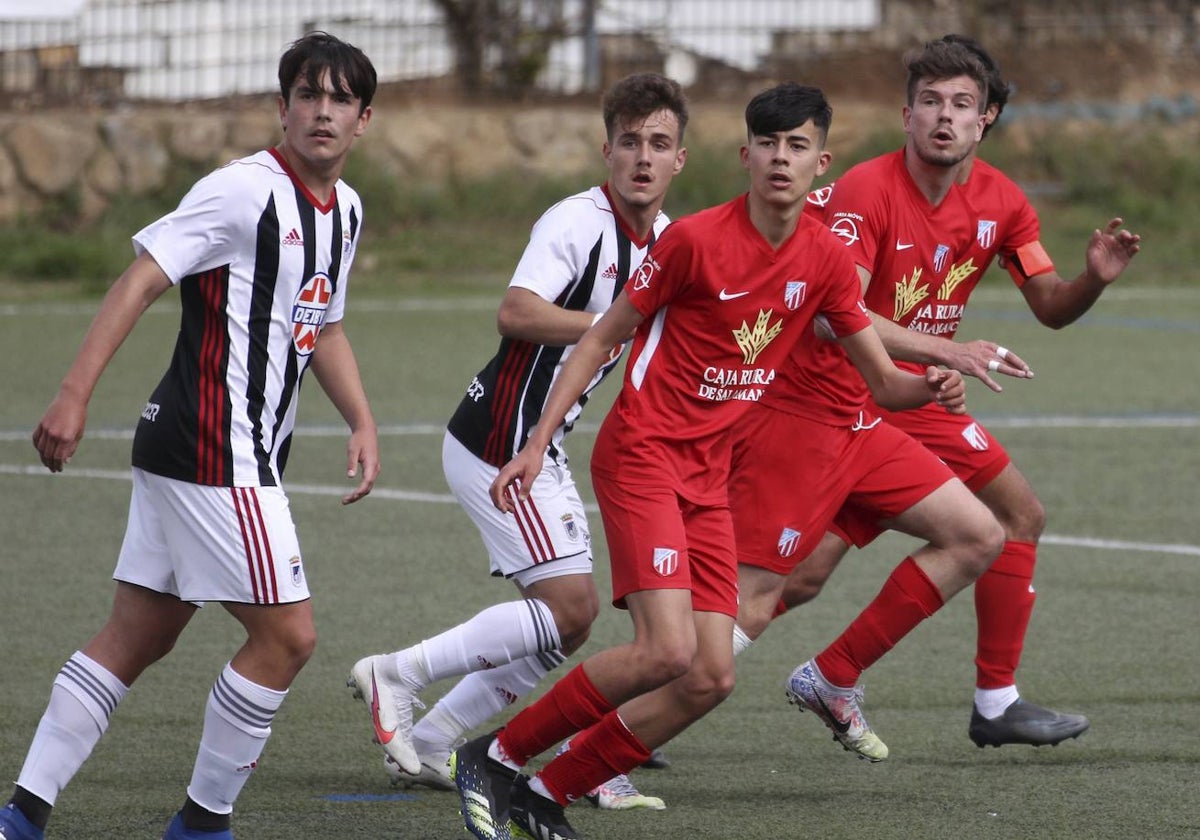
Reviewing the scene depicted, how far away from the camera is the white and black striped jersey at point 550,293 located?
204 inches

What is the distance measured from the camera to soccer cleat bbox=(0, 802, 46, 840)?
14.2ft

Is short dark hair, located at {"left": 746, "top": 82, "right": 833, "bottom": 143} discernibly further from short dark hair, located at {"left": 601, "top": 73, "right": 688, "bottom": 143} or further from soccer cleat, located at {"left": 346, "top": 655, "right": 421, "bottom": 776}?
soccer cleat, located at {"left": 346, "top": 655, "right": 421, "bottom": 776}

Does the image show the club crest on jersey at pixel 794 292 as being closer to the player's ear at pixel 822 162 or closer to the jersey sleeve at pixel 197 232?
the player's ear at pixel 822 162

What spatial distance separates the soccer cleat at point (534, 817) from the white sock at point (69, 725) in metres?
1.03

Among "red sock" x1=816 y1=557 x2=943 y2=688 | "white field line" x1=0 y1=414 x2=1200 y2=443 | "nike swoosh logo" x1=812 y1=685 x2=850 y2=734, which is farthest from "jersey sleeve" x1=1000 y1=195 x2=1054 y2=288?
"white field line" x1=0 y1=414 x2=1200 y2=443

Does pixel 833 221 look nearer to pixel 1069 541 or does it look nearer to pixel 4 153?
pixel 1069 541

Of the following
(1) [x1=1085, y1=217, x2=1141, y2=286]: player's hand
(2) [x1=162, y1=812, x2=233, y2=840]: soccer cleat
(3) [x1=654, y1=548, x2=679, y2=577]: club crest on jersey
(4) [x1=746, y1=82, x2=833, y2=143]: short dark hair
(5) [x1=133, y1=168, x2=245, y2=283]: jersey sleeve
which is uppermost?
(4) [x1=746, y1=82, x2=833, y2=143]: short dark hair

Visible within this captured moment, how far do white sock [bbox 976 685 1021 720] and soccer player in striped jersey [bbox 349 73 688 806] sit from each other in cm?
123

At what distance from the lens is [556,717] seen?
4.66 meters

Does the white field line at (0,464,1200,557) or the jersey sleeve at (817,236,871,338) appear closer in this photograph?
the jersey sleeve at (817,236,871,338)

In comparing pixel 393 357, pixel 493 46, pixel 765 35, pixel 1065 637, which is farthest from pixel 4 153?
pixel 1065 637

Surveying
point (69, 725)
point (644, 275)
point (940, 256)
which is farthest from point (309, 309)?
point (940, 256)

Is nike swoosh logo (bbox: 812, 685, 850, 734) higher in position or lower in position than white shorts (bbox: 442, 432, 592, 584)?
lower

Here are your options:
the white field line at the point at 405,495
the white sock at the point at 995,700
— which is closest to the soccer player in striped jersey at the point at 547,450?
the white sock at the point at 995,700
